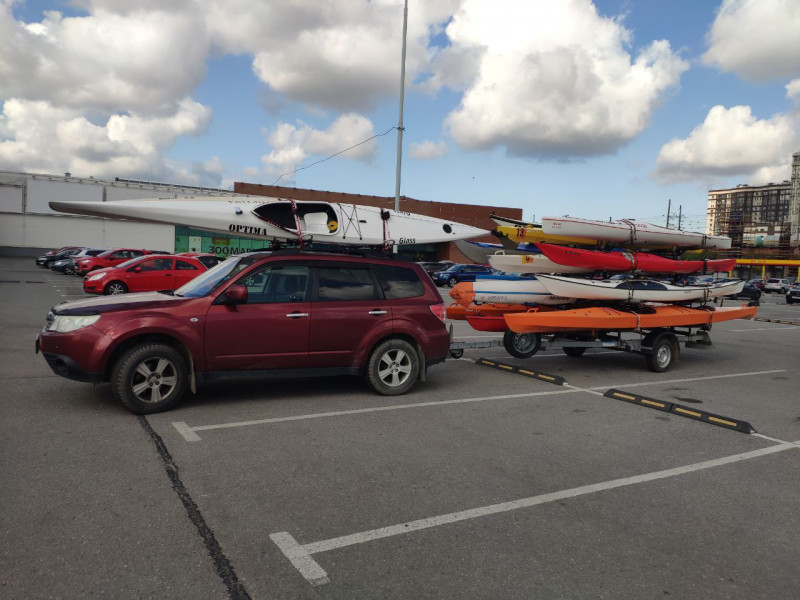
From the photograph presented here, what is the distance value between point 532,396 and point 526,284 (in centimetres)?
291

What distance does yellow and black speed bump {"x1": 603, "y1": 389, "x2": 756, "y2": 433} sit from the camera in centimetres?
661

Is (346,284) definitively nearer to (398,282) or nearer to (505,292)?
(398,282)

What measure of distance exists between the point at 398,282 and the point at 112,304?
3.25 m

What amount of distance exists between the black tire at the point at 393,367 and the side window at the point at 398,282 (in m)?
0.58

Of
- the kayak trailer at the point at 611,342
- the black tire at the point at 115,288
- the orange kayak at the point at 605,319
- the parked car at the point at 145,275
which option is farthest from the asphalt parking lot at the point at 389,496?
the parked car at the point at 145,275

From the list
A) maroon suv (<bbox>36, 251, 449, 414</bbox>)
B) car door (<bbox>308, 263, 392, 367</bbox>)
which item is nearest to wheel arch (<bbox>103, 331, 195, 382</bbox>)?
maroon suv (<bbox>36, 251, 449, 414</bbox>)

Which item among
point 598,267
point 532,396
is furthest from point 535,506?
point 598,267

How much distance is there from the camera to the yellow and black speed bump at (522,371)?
8805 millimetres

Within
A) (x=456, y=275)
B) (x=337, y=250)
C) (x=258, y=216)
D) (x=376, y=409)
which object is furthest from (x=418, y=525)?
(x=456, y=275)

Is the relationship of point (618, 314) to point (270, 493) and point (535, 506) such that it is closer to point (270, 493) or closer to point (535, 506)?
point (535, 506)

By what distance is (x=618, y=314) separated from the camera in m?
9.84

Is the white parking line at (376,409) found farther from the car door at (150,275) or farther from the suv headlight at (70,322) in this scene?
the car door at (150,275)

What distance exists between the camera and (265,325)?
6.71 meters

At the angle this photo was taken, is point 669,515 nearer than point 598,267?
Yes
